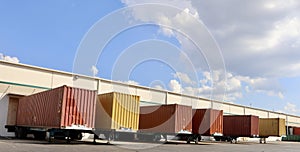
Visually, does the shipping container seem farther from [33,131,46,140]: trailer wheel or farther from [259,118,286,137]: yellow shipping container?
[33,131,46,140]: trailer wheel

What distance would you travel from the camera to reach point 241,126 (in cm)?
4162

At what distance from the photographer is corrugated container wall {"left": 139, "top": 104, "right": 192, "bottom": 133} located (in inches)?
1113

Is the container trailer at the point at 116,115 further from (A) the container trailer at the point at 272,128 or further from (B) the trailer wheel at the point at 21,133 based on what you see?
(A) the container trailer at the point at 272,128

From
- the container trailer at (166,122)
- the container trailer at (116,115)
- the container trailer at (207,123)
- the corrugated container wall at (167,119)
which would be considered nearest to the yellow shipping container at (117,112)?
the container trailer at (116,115)

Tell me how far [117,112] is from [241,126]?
77.7 feet

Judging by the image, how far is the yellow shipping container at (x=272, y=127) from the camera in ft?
157

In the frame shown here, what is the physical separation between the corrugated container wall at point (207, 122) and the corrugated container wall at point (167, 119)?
103 inches

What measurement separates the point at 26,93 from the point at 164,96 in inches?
738

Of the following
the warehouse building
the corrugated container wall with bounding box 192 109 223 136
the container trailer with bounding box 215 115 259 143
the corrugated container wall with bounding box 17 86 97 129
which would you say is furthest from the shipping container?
the corrugated container wall with bounding box 17 86 97 129

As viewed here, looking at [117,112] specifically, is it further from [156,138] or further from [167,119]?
[156,138]

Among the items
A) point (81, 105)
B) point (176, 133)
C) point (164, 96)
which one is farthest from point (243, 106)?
point (81, 105)

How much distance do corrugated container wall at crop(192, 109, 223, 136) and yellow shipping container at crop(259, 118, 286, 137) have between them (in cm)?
1869

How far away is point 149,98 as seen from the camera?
42094 mm

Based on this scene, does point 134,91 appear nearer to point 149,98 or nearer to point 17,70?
point 149,98
